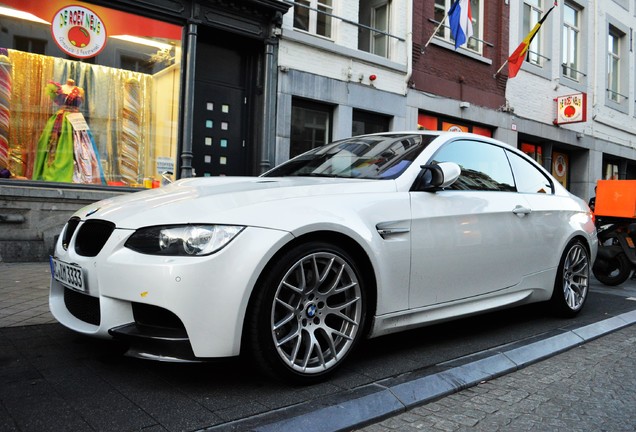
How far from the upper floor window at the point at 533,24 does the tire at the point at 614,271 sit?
9.80 meters

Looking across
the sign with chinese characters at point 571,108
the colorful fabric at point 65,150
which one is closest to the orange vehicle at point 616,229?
the colorful fabric at point 65,150

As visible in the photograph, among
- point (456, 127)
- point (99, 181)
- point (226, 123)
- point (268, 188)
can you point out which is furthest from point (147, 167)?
point (456, 127)

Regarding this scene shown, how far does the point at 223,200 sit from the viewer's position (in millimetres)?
2727

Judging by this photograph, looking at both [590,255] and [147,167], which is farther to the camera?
[147,167]

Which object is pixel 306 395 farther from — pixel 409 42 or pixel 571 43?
pixel 571 43

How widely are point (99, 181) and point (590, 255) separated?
6800 mm

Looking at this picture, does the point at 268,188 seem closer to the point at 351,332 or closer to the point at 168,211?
the point at 168,211

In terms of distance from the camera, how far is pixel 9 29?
7434 millimetres

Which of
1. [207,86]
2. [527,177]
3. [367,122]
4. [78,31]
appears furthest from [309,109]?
[527,177]

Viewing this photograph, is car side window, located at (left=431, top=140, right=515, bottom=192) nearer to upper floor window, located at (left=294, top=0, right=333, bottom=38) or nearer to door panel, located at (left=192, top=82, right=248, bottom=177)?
door panel, located at (left=192, top=82, right=248, bottom=177)

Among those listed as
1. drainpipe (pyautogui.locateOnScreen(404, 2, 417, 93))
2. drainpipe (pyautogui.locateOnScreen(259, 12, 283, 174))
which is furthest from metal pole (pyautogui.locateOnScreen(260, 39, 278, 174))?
drainpipe (pyautogui.locateOnScreen(404, 2, 417, 93))

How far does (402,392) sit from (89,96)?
7195 mm

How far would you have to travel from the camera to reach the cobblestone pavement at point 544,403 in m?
2.51

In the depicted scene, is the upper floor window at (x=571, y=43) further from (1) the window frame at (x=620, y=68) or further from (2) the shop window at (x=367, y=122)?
(2) the shop window at (x=367, y=122)
